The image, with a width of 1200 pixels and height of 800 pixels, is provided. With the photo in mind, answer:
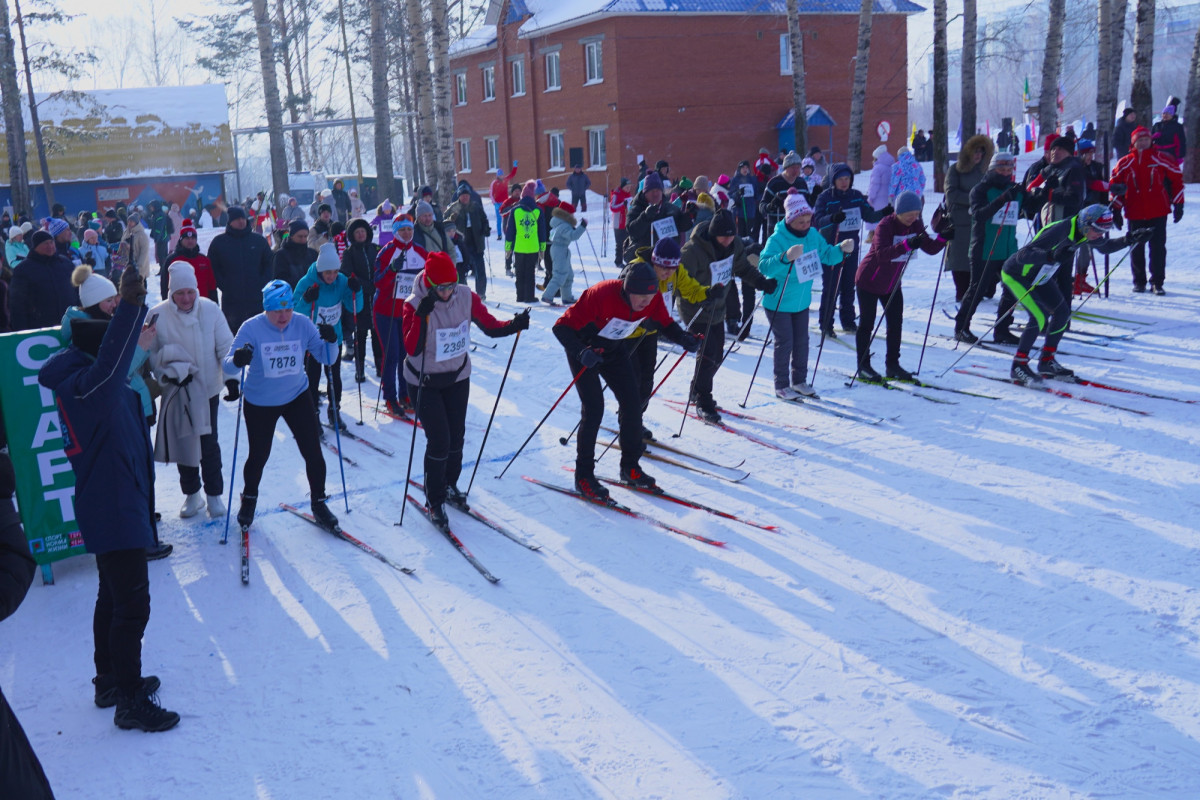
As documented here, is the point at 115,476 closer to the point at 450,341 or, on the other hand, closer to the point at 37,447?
the point at 37,447

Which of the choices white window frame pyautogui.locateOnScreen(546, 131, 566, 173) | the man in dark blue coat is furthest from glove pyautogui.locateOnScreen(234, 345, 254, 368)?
white window frame pyautogui.locateOnScreen(546, 131, 566, 173)

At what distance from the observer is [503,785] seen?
11.2 feet

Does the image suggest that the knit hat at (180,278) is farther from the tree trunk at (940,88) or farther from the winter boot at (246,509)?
the tree trunk at (940,88)

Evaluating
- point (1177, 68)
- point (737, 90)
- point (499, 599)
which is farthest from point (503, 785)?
point (1177, 68)

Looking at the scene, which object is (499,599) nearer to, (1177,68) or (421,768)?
(421,768)

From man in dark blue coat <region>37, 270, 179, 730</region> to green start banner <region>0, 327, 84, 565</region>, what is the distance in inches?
61.8

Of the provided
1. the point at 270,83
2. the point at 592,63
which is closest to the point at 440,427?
the point at 270,83

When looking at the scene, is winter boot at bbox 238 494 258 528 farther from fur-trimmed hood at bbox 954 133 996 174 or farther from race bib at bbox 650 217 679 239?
fur-trimmed hood at bbox 954 133 996 174

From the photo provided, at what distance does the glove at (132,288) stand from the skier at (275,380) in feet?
6.54

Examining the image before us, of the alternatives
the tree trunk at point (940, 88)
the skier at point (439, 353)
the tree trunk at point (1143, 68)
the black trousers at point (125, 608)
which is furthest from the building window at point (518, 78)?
the black trousers at point (125, 608)

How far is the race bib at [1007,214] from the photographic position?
30.8ft

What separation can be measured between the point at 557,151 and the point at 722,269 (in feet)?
88.2

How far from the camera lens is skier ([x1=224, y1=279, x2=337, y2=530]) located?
558 centimetres

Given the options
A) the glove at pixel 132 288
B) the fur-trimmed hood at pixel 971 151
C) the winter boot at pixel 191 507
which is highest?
the fur-trimmed hood at pixel 971 151
